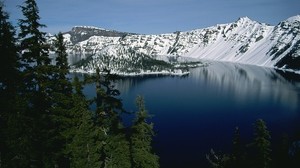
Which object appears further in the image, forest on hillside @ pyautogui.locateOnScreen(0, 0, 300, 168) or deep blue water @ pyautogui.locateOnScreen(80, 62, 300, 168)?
deep blue water @ pyautogui.locateOnScreen(80, 62, 300, 168)

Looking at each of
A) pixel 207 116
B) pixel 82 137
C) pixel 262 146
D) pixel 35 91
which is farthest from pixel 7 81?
pixel 207 116

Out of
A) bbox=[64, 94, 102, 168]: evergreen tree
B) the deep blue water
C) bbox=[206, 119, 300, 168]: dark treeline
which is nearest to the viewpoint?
bbox=[64, 94, 102, 168]: evergreen tree

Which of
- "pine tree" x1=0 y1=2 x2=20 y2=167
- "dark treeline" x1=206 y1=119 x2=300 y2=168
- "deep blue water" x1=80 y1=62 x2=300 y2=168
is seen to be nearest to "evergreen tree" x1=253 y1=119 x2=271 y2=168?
"dark treeline" x1=206 y1=119 x2=300 y2=168

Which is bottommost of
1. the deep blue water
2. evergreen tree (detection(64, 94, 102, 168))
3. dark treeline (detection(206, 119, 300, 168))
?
the deep blue water

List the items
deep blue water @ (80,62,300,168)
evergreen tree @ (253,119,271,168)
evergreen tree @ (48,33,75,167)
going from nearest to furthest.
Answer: evergreen tree @ (48,33,75,167)
evergreen tree @ (253,119,271,168)
deep blue water @ (80,62,300,168)

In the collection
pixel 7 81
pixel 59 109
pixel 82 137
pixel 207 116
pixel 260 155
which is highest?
pixel 7 81

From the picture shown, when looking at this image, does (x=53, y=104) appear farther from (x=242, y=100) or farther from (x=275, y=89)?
(x=275, y=89)

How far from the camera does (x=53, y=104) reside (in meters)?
27.7

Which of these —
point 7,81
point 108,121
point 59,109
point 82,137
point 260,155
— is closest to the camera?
point 82,137

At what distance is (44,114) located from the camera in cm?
2469

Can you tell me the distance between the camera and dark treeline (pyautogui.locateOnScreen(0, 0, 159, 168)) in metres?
22.7

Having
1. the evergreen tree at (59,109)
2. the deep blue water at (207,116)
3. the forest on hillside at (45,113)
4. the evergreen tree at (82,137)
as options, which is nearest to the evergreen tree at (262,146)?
the deep blue water at (207,116)

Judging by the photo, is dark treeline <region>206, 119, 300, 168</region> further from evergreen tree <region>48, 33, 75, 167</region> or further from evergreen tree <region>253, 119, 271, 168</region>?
evergreen tree <region>48, 33, 75, 167</region>

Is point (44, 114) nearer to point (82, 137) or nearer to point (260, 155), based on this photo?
point (82, 137)
